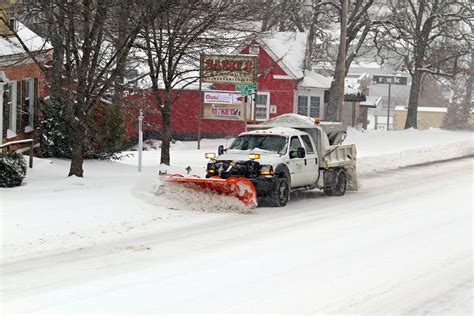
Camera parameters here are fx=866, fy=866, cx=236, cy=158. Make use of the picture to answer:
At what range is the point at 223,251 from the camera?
12922 mm

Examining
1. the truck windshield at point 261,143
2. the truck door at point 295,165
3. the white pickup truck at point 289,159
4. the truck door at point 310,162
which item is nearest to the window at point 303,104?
the white pickup truck at point 289,159

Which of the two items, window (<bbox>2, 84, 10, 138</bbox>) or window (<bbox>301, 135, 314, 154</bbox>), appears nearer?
window (<bbox>301, 135, 314, 154</bbox>)

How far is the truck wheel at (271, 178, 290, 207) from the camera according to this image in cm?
1842

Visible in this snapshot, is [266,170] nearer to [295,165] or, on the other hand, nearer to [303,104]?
[295,165]

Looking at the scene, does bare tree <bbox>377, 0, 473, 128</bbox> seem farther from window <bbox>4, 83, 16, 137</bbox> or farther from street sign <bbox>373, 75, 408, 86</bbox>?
window <bbox>4, 83, 16, 137</bbox>

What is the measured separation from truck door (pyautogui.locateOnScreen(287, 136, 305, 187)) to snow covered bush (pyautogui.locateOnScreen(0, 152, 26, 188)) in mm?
5784

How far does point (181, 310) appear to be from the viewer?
927 cm

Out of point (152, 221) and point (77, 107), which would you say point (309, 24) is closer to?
point (77, 107)

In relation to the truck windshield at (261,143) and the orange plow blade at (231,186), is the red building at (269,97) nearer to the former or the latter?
the truck windshield at (261,143)

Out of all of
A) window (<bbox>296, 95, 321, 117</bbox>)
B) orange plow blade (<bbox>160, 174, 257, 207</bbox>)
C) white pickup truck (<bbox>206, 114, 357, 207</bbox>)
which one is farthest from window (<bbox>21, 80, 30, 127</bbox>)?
window (<bbox>296, 95, 321, 117</bbox>)

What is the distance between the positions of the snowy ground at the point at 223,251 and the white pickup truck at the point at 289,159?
0.56 metres

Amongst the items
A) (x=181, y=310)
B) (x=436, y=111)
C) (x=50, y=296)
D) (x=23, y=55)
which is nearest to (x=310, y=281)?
(x=181, y=310)

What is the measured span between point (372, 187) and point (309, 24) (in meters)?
32.1

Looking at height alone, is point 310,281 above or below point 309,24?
below
